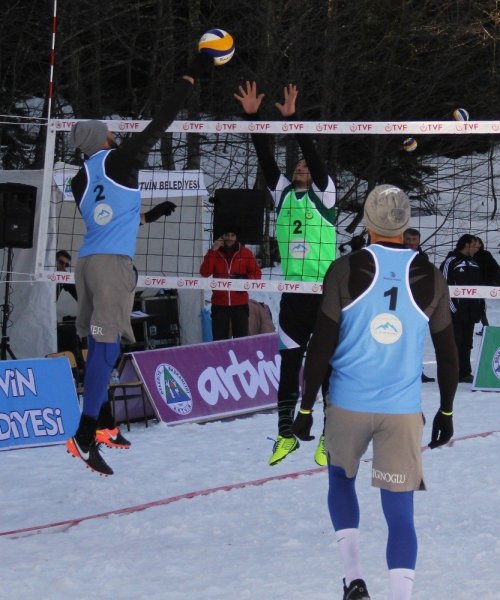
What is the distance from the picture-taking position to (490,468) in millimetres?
8195

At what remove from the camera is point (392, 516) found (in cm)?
433

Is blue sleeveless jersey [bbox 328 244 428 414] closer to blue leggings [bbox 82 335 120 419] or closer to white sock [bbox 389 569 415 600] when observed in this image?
white sock [bbox 389 569 415 600]

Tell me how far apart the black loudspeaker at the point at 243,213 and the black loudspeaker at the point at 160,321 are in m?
2.49

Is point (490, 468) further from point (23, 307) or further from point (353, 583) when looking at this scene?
point (23, 307)

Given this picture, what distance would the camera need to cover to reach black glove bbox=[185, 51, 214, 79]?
5883 millimetres

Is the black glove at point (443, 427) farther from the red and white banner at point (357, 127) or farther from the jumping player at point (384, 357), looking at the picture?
the red and white banner at point (357, 127)

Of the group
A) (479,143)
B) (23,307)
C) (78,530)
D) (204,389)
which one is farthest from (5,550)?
(479,143)

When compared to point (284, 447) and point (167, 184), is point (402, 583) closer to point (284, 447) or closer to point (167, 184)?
point (284, 447)

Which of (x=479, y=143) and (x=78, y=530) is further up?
(x=479, y=143)

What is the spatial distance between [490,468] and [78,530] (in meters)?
3.41

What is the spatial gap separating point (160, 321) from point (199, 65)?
880cm

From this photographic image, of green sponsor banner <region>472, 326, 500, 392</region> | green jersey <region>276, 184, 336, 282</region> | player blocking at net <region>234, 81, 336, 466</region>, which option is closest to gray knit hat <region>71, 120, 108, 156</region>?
player blocking at net <region>234, 81, 336, 466</region>

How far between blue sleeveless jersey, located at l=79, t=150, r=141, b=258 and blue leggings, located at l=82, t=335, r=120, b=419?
53cm

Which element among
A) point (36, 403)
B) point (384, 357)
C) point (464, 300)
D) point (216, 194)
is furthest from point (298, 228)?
point (464, 300)
